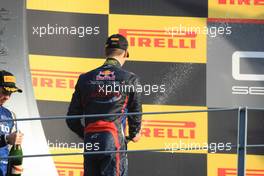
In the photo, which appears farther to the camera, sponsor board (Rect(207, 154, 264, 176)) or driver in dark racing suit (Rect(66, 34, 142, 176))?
sponsor board (Rect(207, 154, 264, 176))

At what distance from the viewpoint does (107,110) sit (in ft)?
15.8

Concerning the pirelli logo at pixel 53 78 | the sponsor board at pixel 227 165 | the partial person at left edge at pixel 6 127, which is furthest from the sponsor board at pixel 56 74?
the sponsor board at pixel 227 165

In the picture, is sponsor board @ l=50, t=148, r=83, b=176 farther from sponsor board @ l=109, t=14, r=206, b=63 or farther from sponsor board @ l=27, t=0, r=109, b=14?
sponsor board @ l=27, t=0, r=109, b=14

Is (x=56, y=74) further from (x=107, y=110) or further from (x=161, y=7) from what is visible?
(x=107, y=110)

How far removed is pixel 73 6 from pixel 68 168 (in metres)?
1.10

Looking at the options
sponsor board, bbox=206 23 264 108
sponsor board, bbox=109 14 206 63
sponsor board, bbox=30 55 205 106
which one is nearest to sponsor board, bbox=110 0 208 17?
sponsor board, bbox=109 14 206 63

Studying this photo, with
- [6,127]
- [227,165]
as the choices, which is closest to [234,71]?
[227,165]

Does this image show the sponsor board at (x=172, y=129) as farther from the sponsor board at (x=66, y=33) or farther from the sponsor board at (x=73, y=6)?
the sponsor board at (x=73, y=6)

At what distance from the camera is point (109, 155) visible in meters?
4.70

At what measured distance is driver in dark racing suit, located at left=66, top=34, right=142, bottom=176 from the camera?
187 inches

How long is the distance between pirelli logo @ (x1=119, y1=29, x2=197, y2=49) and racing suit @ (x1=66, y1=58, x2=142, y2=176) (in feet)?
3.17

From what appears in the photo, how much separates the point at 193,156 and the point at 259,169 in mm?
467

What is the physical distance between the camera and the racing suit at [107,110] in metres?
4.74

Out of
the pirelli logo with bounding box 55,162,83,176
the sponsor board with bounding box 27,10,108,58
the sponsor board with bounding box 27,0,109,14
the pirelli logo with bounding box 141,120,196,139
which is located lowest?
the pirelli logo with bounding box 55,162,83,176
